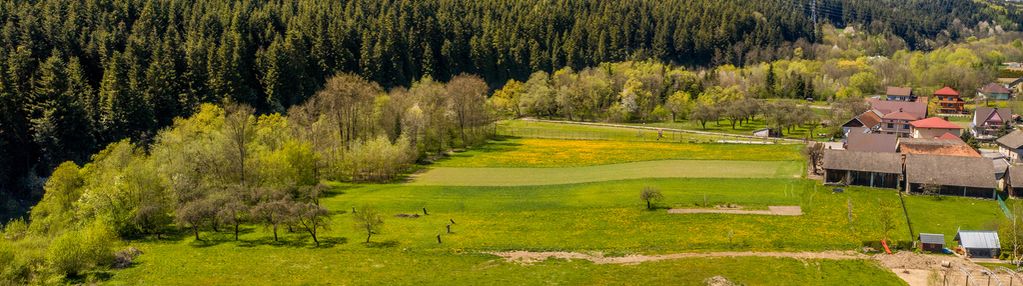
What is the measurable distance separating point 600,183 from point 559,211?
544 inches

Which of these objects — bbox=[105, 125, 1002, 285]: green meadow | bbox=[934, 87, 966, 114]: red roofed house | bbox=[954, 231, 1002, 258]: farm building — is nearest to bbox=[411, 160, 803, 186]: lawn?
bbox=[105, 125, 1002, 285]: green meadow

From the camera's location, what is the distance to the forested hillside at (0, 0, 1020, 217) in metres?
91.8

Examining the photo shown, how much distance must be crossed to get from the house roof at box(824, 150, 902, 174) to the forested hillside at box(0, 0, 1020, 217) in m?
83.4

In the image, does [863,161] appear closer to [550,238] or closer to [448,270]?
[550,238]

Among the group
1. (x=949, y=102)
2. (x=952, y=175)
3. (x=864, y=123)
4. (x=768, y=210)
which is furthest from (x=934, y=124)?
(x=768, y=210)

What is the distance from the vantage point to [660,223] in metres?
61.9

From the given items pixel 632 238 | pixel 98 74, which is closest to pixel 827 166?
pixel 632 238

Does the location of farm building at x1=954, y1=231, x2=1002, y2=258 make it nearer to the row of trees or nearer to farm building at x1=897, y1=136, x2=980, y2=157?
farm building at x1=897, y1=136, x2=980, y2=157

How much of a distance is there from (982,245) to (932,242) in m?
3.07

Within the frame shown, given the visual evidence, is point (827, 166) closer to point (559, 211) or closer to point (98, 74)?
point (559, 211)

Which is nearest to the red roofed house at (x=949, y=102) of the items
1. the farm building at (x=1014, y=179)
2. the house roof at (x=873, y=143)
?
the house roof at (x=873, y=143)

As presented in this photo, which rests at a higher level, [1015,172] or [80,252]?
[1015,172]

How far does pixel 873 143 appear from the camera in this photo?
87.8 metres

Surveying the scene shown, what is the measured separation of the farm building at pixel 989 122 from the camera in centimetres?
11544
